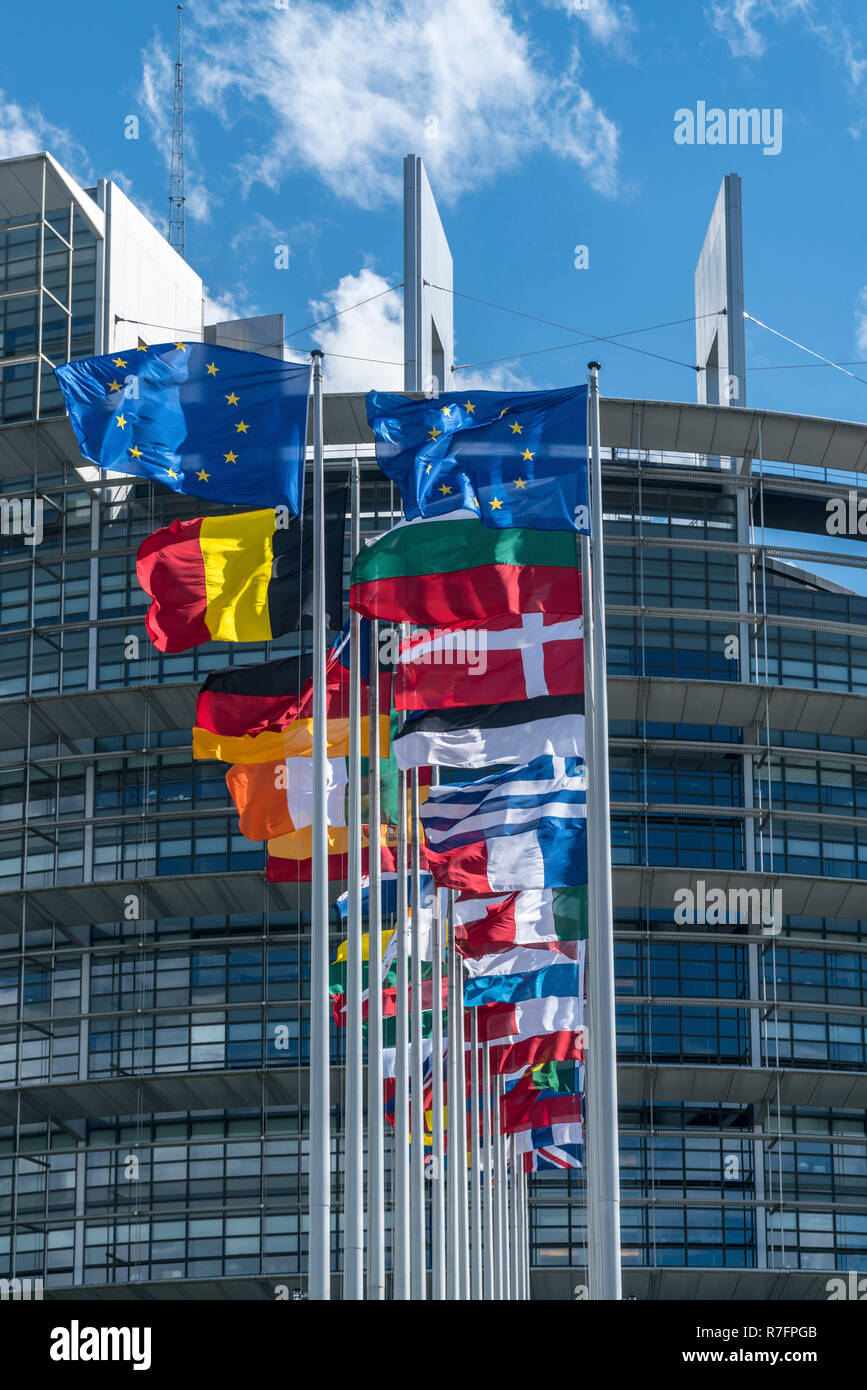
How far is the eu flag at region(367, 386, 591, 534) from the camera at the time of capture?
69.0ft

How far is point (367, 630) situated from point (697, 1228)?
34.5 meters

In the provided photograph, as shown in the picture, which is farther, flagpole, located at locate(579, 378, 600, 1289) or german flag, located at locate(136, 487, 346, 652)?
flagpole, located at locate(579, 378, 600, 1289)

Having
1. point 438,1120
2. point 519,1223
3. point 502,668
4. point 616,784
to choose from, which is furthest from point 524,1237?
point 502,668

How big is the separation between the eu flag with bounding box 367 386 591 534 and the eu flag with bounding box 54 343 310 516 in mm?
1210

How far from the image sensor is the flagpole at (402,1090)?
25.8 metres

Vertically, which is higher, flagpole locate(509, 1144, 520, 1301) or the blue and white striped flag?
the blue and white striped flag

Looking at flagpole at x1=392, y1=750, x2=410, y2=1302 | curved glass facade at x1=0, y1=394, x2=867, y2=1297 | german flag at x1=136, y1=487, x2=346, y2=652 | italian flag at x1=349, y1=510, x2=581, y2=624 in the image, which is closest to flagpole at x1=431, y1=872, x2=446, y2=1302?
flagpole at x1=392, y1=750, x2=410, y2=1302


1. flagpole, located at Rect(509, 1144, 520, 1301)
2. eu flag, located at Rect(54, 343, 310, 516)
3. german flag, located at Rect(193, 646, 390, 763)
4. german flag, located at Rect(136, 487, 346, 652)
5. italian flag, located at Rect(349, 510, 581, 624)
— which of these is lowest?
flagpole, located at Rect(509, 1144, 520, 1301)

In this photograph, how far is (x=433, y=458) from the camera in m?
21.1

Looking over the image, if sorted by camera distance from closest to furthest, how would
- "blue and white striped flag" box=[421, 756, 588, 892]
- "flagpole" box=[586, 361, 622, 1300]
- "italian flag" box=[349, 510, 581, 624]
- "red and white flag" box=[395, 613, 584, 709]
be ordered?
"flagpole" box=[586, 361, 622, 1300]
"italian flag" box=[349, 510, 581, 624]
"red and white flag" box=[395, 613, 584, 709]
"blue and white striped flag" box=[421, 756, 588, 892]

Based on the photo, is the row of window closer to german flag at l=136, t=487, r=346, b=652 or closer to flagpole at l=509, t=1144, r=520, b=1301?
flagpole at l=509, t=1144, r=520, b=1301

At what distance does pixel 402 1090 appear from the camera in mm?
26875
